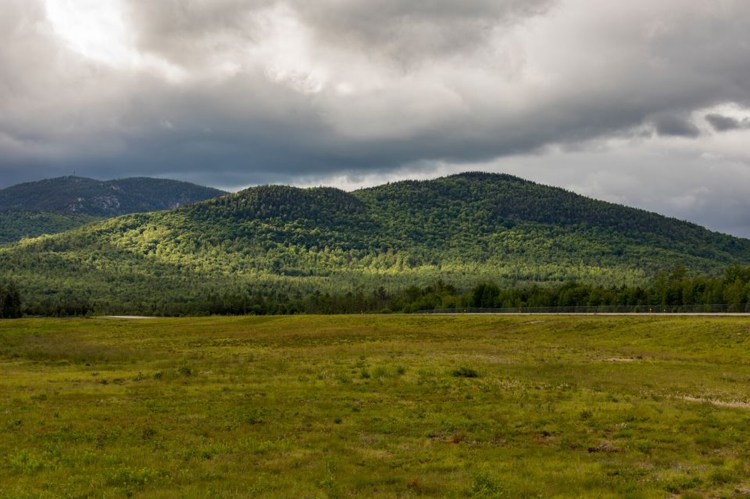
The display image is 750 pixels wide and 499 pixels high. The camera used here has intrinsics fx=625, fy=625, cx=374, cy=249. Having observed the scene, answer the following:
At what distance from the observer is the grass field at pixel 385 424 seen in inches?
808

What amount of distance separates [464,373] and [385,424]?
17627 millimetres

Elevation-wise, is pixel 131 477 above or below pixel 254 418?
above

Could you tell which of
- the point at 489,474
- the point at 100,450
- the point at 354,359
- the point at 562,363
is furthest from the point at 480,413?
the point at 354,359

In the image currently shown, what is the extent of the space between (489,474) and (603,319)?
75.8 m

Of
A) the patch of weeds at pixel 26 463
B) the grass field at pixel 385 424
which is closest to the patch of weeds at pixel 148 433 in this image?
the grass field at pixel 385 424

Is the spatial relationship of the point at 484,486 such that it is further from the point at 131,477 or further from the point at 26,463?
the point at 26,463

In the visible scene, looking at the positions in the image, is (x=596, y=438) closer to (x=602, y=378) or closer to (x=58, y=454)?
(x=602, y=378)

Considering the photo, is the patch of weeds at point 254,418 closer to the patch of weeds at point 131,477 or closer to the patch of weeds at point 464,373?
the patch of weeds at point 131,477

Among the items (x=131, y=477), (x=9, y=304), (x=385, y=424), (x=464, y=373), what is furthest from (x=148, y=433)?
(x=9, y=304)

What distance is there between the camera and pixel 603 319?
298 feet

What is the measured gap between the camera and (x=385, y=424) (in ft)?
98.1

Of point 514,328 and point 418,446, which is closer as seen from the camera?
point 418,446

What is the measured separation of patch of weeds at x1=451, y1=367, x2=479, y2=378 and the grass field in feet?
0.36

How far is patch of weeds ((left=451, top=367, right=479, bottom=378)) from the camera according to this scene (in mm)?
46062
